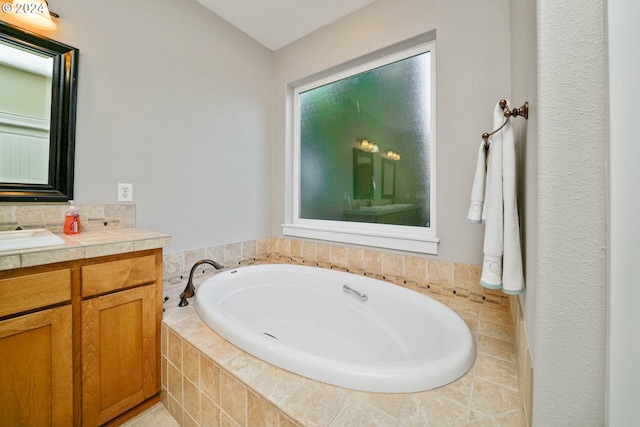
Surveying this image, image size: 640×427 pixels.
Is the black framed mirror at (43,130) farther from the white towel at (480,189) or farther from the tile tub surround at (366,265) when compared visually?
the white towel at (480,189)

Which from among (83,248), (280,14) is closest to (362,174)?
(280,14)

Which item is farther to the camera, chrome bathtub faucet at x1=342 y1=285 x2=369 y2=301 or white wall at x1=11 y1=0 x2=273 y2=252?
chrome bathtub faucet at x1=342 y1=285 x2=369 y2=301

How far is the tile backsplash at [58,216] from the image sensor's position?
4.07ft

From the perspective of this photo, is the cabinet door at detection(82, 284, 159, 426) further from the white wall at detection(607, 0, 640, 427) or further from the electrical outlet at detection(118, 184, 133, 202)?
the white wall at detection(607, 0, 640, 427)

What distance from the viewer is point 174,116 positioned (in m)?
1.83

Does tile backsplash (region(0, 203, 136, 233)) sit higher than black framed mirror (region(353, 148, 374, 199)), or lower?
lower

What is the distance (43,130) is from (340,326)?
2051 millimetres

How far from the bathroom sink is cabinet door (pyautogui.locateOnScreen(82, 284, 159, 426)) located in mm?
293

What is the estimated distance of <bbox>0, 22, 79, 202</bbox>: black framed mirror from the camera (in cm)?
124

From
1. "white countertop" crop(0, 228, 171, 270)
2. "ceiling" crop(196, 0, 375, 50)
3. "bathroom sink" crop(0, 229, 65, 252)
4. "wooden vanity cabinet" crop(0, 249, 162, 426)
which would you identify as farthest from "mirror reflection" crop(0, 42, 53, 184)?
"ceiling" crop(196, 0, 375, 50)

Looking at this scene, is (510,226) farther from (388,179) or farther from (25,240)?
(25,240)

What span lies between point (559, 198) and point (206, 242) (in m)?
2.09

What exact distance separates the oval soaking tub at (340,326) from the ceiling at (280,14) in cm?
203

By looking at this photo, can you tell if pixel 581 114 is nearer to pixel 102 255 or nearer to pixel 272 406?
pixel 272 406
